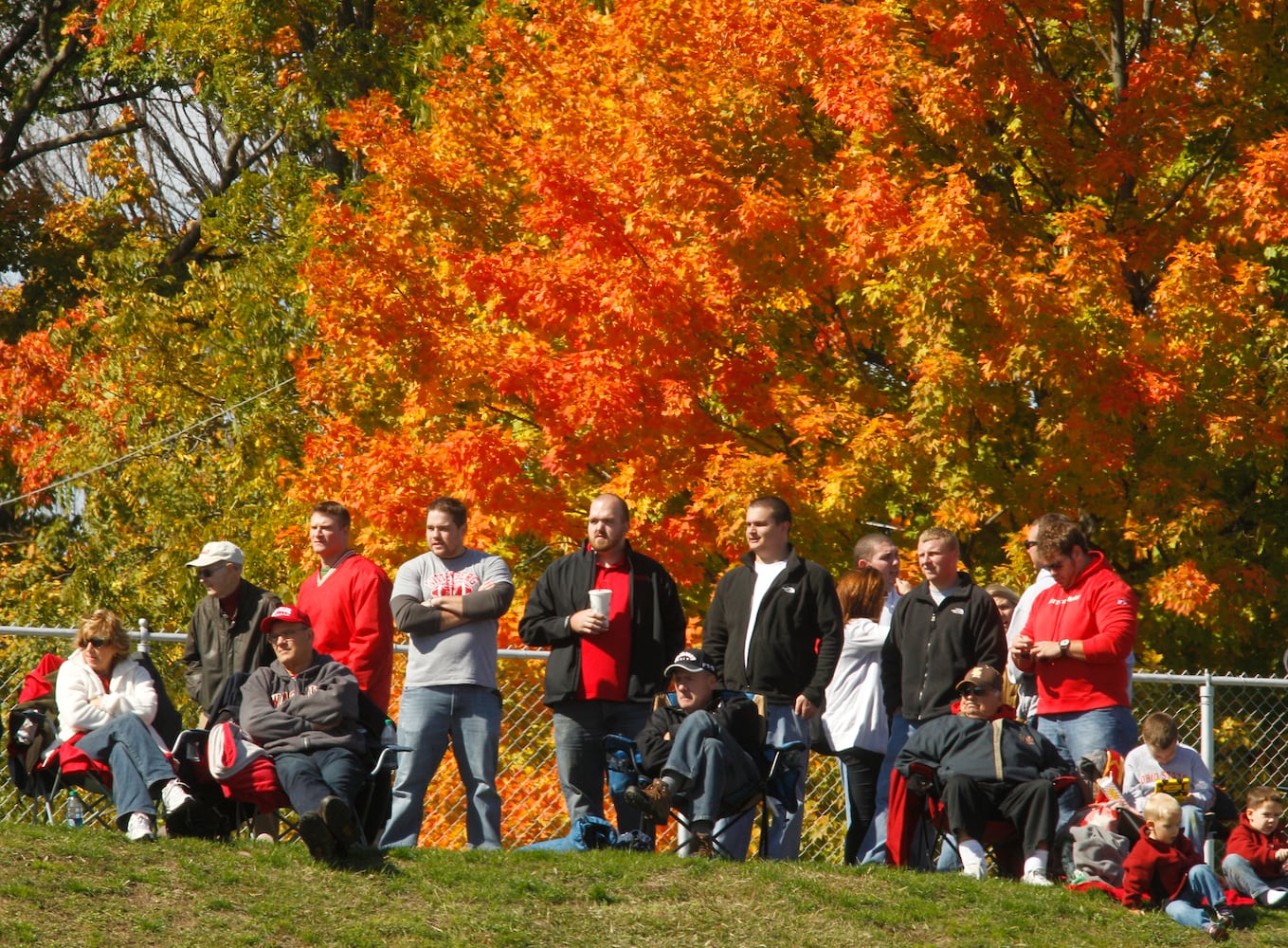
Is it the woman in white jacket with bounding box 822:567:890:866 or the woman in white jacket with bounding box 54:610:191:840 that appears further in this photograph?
the woman in white jacket with bounding box 822:567:890:866

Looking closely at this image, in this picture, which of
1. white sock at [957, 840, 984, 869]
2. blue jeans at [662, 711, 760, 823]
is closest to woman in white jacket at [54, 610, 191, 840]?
blue jeans at [662, 711, 760, 823]

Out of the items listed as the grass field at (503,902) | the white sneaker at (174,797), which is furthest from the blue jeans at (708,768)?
the white sneaker at (174,797)

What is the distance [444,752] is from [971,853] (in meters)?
2.50

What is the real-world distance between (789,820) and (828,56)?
5.45 metres

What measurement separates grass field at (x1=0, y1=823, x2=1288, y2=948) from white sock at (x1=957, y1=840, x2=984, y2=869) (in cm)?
17

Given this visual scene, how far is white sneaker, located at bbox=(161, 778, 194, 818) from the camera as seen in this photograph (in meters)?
6.70

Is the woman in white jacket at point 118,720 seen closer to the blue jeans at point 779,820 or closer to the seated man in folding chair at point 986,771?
the blue jeans at point 779,820

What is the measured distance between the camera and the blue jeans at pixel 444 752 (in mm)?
7379

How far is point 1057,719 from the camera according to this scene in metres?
7.50

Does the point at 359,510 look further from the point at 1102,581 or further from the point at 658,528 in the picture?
the point at 1102,581

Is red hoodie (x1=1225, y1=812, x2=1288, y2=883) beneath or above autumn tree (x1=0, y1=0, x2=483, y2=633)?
beneath

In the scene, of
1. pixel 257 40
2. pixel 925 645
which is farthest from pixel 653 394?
pixel 257 40

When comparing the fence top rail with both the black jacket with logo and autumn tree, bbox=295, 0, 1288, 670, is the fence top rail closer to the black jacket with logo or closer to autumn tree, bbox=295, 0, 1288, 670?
the black jacket with logo

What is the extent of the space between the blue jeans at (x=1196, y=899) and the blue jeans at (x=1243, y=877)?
2.23 feet
